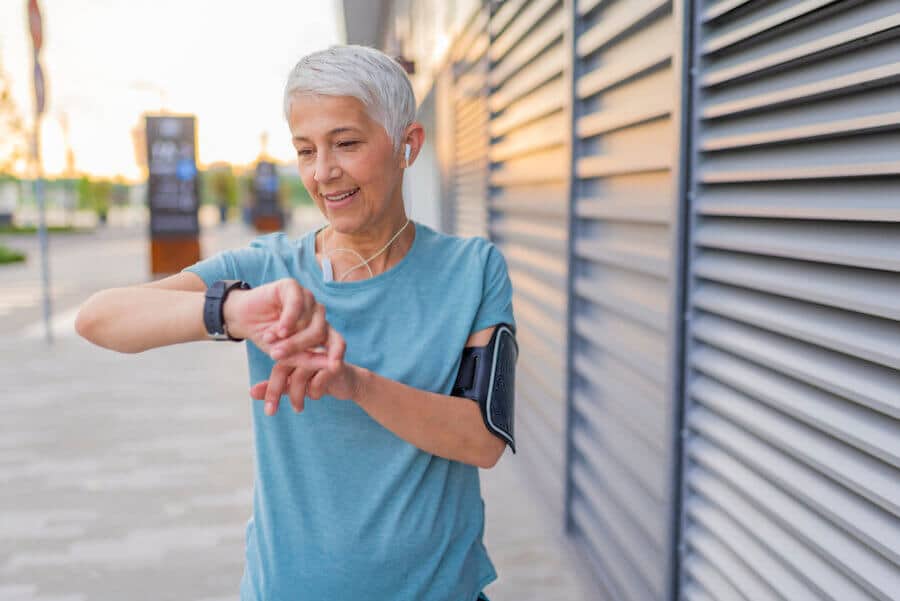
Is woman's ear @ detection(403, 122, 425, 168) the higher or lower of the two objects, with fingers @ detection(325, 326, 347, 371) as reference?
higher

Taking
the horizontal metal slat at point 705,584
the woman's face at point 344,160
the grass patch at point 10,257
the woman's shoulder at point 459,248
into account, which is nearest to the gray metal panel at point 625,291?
the horizontal metal slat at point 705,584

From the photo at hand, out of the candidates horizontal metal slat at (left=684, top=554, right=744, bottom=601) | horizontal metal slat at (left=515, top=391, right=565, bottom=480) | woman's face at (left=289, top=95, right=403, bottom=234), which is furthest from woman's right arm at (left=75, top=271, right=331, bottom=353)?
horizontal metal slat at (left=515, top=391, right=565, bottom=480)

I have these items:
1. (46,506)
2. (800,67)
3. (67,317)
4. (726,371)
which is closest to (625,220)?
(726,371)

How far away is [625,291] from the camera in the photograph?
10.2ft

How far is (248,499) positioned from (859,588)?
3.60 meters

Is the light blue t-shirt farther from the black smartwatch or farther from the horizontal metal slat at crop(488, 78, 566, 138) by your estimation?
the horizontal metal slat at crop(488, 78, 566, 138)

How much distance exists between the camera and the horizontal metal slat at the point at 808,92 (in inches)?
60.5

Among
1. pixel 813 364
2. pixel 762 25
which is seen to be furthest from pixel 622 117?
pixel 813 364

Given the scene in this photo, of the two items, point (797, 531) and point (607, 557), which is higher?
point (797, 531)

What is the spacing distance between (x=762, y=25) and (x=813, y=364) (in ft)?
2.39

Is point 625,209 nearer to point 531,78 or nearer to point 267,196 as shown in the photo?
point 531,78

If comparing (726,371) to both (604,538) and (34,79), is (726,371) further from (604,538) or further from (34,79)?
(34,79)

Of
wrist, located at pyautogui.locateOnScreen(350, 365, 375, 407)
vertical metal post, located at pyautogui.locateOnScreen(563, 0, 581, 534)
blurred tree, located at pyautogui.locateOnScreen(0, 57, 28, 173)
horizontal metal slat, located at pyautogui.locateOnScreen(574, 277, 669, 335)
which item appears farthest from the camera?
blurred tree, located at pyautogui.locateOnScreen(0, 57, 28, 173)

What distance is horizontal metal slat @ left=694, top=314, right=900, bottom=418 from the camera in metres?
1.62
